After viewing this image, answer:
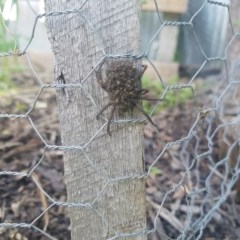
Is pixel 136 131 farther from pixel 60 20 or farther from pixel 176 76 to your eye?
pixel 176 76

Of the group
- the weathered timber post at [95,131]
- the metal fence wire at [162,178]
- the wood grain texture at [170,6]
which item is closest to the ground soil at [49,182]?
the metal fence wire at [162,178]

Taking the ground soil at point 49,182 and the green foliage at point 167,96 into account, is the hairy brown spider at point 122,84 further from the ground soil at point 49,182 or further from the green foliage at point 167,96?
the green foliage at point 167,96

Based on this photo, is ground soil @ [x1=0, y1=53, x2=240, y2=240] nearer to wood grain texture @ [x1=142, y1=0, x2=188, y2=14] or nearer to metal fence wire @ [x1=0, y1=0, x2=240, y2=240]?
metal fence wire @ [x1=0, y1=0, x2=240, y2=240]

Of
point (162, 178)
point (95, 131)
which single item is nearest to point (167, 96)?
point (162, 178)

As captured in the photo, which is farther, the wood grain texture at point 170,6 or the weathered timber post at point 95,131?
the wood grain texture at point 170,6

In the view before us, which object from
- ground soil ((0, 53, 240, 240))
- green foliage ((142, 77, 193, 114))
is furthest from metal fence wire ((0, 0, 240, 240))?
green foliage ((142, 77, 193, 114))

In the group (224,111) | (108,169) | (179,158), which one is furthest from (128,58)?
(224,111)
